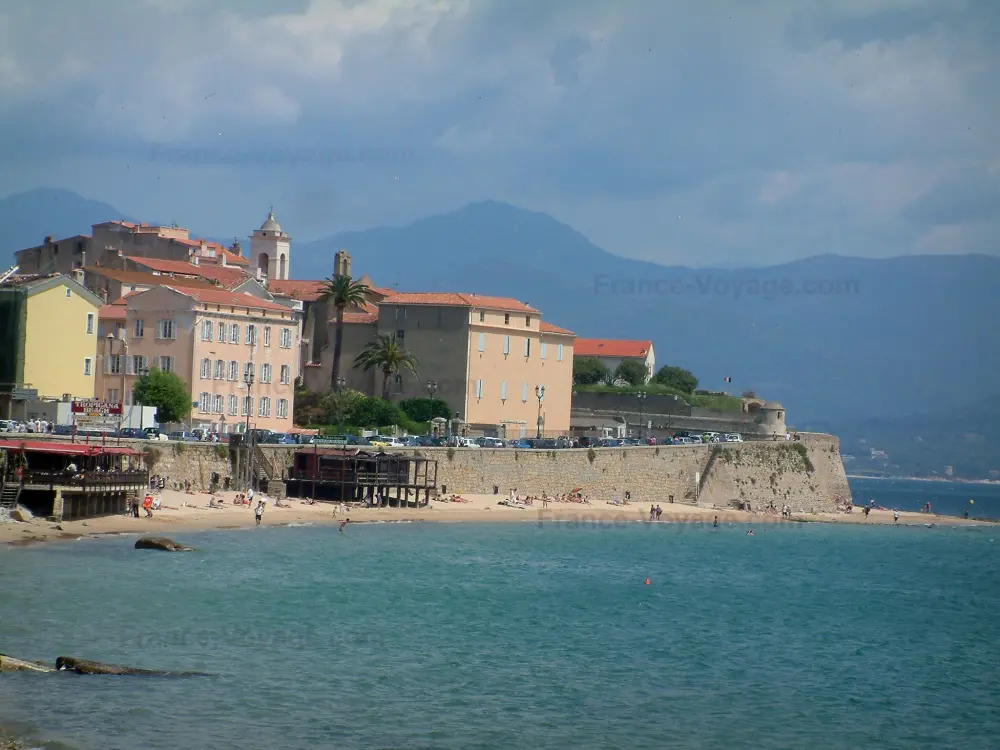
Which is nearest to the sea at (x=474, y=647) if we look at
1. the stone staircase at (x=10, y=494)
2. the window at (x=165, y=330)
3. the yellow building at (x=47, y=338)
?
the stone staircase at (x=10, y=494)

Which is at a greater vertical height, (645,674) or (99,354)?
(99,354)

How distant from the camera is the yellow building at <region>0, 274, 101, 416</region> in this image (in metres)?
68.2

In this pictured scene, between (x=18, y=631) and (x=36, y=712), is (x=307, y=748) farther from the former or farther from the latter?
(x=18, y=631)

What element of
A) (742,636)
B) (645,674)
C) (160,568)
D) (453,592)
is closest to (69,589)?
(160,568)

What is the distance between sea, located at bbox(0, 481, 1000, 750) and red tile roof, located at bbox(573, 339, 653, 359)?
51875mm

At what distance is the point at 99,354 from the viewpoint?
7431 centimetres

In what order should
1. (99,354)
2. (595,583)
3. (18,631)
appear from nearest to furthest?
(18,631) → (595,583) → (99,354)

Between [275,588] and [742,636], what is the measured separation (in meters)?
13.7

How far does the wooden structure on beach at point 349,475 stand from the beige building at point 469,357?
47.0 ft

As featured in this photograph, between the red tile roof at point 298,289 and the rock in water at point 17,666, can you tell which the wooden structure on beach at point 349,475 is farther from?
the rock in water at point 17,666

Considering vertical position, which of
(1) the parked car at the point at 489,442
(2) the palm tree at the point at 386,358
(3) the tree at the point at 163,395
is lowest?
(1) the parked car at the point at 489,442

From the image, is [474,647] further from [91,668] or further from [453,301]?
[453,301]

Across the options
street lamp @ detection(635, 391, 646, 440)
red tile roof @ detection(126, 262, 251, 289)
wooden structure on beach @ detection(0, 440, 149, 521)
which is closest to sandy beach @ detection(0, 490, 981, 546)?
wooden structure on beach @ detection(0, 440, 149, 521)

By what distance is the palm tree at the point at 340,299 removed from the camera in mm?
85750
